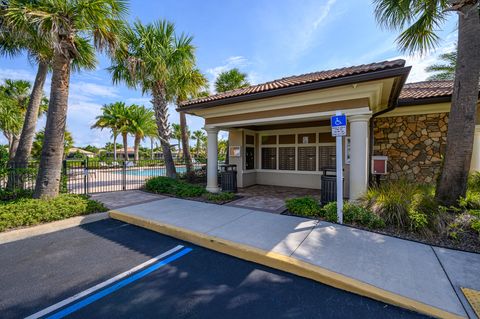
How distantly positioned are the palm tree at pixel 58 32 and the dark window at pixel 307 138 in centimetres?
820

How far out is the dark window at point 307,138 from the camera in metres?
9.51

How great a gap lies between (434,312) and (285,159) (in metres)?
8.13

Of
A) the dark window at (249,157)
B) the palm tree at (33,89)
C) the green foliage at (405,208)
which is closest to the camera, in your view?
the green foliage at (405,208)

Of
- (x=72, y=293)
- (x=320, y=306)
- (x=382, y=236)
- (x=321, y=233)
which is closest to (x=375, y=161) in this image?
(x=382, y=236)

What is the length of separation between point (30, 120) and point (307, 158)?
11.6 meters

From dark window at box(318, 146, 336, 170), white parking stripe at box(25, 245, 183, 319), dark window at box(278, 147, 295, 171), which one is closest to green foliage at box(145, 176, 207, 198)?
dark window at box(278, 147, 295, 171)

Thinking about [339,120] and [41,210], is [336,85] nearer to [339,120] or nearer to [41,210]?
[339,120]

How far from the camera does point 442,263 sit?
3271mm

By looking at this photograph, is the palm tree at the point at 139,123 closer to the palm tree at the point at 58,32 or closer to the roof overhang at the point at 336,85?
the palm tree at the point at 58,32

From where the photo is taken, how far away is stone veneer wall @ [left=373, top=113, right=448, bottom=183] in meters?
7.32

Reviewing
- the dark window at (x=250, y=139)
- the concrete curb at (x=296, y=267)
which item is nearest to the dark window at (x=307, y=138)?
the dark window at (x=250, y=139)

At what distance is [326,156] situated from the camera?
9.20m

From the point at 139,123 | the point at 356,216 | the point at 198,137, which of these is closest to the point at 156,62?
the point at 356,216

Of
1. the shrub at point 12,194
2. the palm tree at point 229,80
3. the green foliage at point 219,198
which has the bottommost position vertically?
the green foliage at point 219,198
